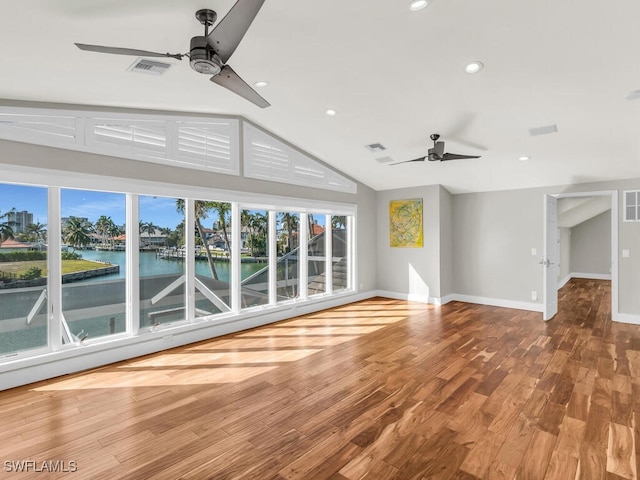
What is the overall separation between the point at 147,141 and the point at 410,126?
139 inches

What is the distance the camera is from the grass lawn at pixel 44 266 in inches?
134

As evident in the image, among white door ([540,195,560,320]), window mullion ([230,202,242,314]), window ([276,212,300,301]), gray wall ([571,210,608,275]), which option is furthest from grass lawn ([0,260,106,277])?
gray wall ([571,210,608,275])

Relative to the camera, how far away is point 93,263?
395cm

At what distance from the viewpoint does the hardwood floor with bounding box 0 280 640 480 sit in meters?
2.20

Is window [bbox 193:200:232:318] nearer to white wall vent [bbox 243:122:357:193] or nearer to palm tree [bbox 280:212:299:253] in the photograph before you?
white wall vent [bbox 243:122:357:193]

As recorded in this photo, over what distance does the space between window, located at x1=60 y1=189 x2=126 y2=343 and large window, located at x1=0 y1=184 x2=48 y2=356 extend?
0.19m

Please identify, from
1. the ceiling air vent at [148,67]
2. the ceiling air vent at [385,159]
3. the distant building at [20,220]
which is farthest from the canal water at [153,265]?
the ceiling air vent at [385,159]

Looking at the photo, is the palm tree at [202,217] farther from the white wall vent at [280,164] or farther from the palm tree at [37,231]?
the palm tree at [37,231]

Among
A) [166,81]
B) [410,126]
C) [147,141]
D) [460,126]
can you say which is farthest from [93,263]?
[460,126]

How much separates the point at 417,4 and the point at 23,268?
4.45 m

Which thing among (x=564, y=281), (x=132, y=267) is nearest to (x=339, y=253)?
(x=132, y=267)

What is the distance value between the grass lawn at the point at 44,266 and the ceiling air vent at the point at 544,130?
574 centimetres

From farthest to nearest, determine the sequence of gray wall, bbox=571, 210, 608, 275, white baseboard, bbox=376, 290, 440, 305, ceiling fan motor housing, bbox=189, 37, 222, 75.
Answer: gray wall, bbox=571, 210, 608, 275
white baseboard, bbox=376, 290, 440, 305
ceiling fan motor housing, bbox=189, 37, 222, 75

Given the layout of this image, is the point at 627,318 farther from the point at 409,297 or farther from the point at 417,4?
the point at 417,4
